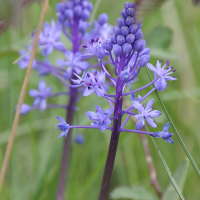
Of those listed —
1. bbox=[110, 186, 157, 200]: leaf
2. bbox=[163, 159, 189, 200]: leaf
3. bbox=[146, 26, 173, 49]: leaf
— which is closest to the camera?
bbox=[163, 159, 189, 200]: leaf

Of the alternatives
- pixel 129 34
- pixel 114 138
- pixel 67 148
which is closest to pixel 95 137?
pixel 67 148

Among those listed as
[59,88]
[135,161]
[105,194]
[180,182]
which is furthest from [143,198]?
[59,88]

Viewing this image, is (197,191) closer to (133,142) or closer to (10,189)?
(133,142)

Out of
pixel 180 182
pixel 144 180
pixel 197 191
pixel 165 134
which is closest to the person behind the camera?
pixel 165 134

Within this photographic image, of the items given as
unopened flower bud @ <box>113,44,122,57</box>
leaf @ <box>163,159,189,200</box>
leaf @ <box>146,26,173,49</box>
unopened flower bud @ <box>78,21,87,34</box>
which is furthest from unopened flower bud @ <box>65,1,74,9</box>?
leaf @ <box>163,159,189,200</box>

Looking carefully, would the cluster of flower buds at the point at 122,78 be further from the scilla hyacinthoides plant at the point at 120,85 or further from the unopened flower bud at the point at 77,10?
the unopened flower bud at the point at 77,10

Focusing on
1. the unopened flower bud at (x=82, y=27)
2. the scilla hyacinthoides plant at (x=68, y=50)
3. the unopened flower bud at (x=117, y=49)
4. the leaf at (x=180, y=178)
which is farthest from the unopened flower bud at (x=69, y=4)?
the leaf at (x=180, y=178)

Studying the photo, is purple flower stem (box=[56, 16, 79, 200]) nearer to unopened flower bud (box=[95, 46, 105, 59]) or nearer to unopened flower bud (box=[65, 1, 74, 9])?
unopened flower bud (box=[65, 1, 74, 9])

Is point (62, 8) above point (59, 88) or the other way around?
above

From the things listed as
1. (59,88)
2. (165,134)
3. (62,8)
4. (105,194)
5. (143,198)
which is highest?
(62,8)
